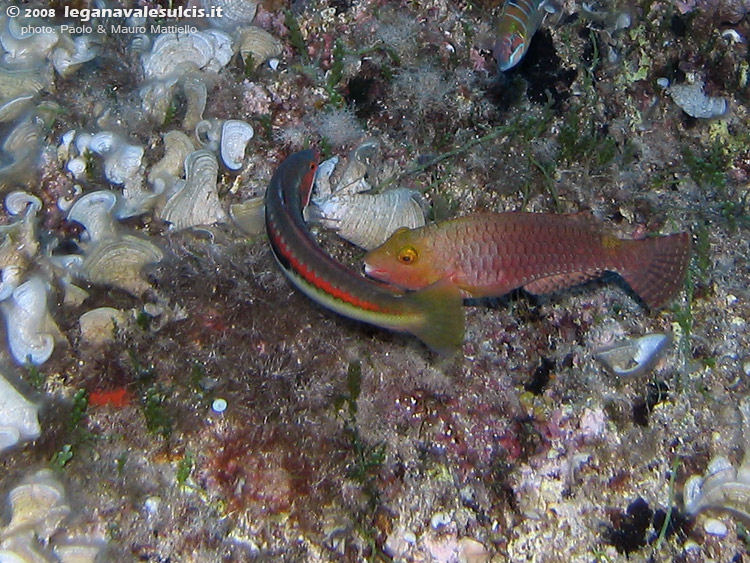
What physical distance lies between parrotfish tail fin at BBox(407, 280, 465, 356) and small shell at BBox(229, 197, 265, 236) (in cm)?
142

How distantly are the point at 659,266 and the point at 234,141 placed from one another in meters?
2.94

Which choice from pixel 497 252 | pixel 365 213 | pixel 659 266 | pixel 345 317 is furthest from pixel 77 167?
pixel 659 266

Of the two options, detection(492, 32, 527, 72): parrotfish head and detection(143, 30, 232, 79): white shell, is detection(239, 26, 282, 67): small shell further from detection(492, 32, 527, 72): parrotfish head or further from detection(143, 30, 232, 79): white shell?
detection(492, 32, 527, 72): parrotfish head

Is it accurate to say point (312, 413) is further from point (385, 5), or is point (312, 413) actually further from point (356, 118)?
point (385, 5)

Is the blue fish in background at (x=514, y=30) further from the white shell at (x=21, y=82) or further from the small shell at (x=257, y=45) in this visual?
the white shell at (x=21, y=82)

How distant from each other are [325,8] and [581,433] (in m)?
4.11

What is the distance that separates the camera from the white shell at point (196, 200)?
3836mm

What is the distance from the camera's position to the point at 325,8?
16.6 feet

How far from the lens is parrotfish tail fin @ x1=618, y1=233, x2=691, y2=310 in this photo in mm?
3295

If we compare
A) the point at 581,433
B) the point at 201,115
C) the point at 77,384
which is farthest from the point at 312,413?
the point at 201,115

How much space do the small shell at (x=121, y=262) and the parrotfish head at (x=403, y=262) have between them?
55.6 inches

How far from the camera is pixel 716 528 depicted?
10.1 ft

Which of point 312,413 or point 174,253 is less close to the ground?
point 174,253

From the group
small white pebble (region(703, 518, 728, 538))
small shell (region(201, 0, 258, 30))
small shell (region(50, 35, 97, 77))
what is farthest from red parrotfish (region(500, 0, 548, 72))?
small shell (region(50, 35, 97, 77))
